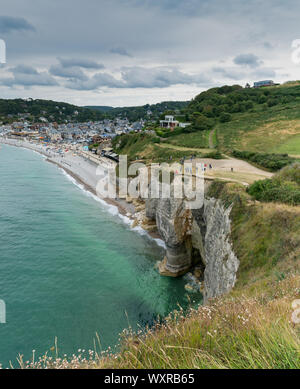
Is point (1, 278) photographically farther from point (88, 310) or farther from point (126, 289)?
point (126, 289)

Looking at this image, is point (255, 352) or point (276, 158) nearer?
point (255, 352)

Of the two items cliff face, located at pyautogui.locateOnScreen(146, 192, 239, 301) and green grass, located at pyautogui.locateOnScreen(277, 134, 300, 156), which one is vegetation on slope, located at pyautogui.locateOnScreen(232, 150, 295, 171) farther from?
cliff face, located at pyautogui.locateOnScreen(146, 192, 239, 301)

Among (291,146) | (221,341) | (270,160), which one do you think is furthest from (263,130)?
(221,341)

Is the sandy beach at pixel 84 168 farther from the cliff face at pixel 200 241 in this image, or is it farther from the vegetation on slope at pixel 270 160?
the vegetation on slope at pixel 270 160

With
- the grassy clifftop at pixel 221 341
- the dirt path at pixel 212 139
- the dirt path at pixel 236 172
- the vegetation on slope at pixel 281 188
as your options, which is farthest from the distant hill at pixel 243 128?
the grassy clifftop at pixel 221 341

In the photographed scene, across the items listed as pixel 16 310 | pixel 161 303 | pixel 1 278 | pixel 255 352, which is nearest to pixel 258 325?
pixel 255 352

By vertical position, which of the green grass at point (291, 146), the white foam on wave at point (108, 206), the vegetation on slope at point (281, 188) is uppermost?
the green grass at point (291, 146)

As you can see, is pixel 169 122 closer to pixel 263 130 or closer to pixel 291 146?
pixel 263 130
